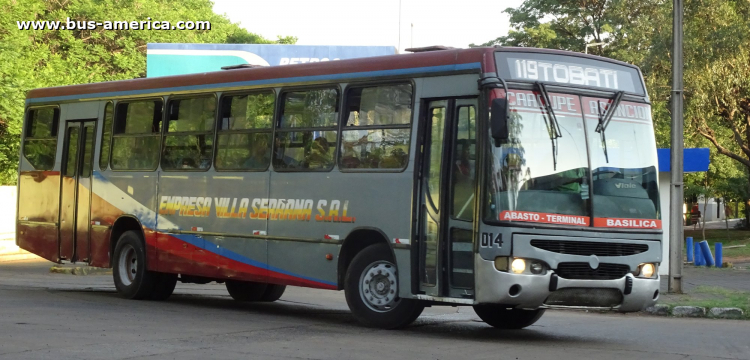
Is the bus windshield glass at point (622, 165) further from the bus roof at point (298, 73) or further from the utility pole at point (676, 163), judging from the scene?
the utility pole at point (676, 163)

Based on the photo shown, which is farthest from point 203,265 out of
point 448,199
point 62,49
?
point 62,49

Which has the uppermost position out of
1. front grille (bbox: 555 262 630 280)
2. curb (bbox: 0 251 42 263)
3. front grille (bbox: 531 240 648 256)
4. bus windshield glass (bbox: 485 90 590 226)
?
bus windshield glass (bbox: 485 90 590 226)

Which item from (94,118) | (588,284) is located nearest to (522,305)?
(588,284)

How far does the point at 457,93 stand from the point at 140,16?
33729 mm

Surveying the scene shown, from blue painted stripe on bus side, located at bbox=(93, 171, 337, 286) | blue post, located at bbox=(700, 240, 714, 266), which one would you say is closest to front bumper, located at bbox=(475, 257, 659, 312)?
blue painted stripe on bus side, located at bbox=(93, 171, 337, 286)

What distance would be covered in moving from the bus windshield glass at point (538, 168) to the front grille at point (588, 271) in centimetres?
44

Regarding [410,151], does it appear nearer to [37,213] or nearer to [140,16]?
[37,213]

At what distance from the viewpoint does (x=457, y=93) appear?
11383 mm

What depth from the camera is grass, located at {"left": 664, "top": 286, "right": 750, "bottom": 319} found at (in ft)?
52.2

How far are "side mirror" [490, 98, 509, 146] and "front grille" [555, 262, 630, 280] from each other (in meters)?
1.46

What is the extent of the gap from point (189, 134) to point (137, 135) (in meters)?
1.36

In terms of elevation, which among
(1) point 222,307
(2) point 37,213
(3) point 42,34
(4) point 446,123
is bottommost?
(1) point 222,307

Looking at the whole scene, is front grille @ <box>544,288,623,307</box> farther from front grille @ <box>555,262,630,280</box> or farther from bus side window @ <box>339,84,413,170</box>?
bus side window @ <box>339,84,413,170</box>

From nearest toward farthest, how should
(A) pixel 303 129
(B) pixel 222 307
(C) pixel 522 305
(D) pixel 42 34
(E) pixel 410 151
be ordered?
1. (C) pixel 522 305
2. (E) pixel 410 151
3. (A) pixel 303 129
4. (B) pixel 222 307
5. (D) pixel 42 34
